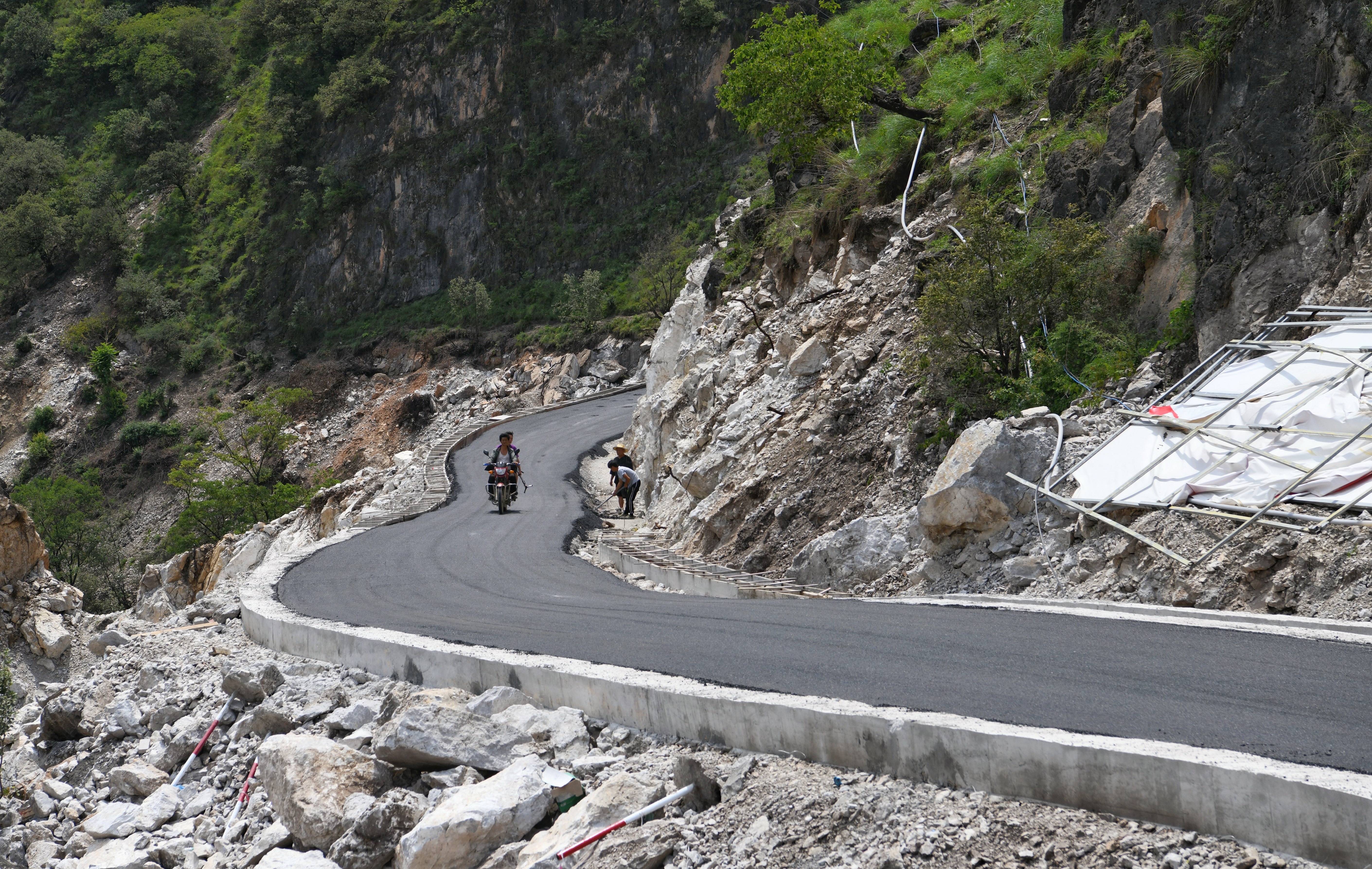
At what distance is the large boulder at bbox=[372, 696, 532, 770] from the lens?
6.57 meters

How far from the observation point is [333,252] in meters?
72.3

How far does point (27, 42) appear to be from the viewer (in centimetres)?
9625

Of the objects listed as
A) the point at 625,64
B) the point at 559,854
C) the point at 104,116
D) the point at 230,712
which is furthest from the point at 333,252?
the point at 559,854

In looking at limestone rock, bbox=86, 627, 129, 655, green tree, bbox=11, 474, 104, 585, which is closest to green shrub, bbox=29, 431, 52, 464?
green tree, bbox=11, 474, 104, 585

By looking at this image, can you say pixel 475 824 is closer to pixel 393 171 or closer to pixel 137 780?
pixel 137 780

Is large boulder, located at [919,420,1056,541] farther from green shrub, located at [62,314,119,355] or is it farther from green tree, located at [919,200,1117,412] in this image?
green shrub, located at [62,314,119,355]

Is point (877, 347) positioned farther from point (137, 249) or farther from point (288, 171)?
point (137, 249)

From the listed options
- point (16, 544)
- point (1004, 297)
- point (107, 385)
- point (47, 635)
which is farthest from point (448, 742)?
point (107, 385)

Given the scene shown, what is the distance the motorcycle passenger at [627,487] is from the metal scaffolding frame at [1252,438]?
16083 millimetres

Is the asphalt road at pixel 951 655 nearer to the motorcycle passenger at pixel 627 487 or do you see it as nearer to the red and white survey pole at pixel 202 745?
the red and white survey pole at pixel 202 745

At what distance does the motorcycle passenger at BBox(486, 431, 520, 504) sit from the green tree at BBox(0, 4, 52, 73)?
9813cm

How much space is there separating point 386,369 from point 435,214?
13.3m

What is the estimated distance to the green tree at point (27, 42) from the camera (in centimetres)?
9625

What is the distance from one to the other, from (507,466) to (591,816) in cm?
2065
